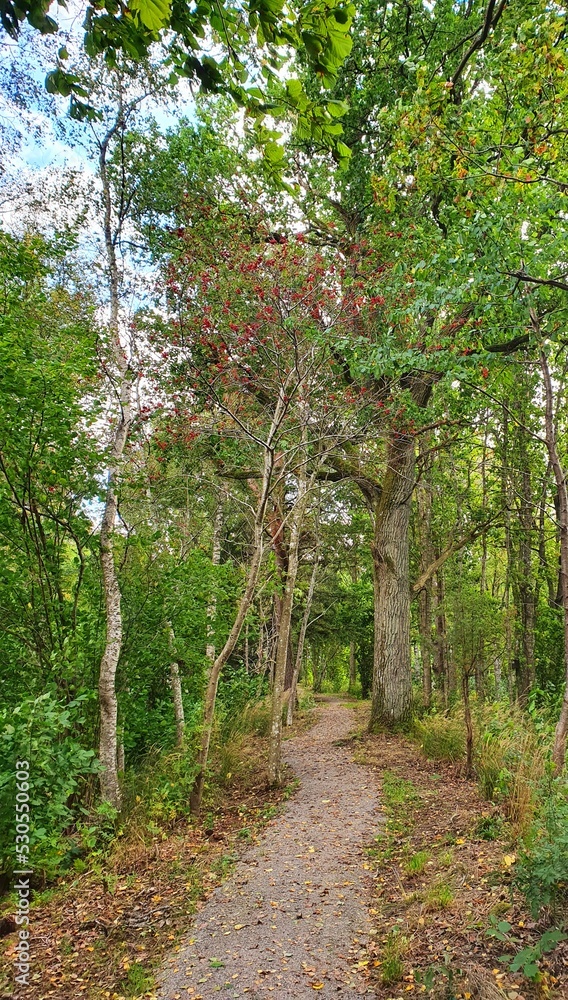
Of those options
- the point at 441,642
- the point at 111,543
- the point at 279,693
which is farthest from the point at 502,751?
the point at 441,642

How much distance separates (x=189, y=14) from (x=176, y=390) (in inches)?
212

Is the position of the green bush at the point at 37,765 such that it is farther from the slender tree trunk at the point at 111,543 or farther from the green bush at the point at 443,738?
the green bush at the point at 443,738

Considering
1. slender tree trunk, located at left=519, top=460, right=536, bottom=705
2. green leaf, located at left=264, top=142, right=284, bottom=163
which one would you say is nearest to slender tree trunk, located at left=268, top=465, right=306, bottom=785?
green leaf, located at left=264, top=142, right=284, bottom=163

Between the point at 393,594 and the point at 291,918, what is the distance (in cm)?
590

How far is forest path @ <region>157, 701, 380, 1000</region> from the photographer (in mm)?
2951

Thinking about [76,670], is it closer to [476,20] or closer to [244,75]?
[244,75]

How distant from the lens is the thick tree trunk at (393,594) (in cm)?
869

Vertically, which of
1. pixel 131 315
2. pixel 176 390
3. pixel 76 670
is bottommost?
pixel 76 670

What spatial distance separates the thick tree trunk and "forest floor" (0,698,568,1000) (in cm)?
284

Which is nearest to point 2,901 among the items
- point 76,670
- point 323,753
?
point 76,670

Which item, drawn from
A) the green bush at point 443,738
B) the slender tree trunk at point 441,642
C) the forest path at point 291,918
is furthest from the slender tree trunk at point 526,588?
the forest path at point 291,918

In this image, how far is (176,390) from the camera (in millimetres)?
6961

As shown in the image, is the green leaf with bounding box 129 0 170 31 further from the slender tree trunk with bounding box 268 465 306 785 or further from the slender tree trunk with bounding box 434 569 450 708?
the slender tree trunk with bounding box 434 569 450 708

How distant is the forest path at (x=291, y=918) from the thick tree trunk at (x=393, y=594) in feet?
9.47
